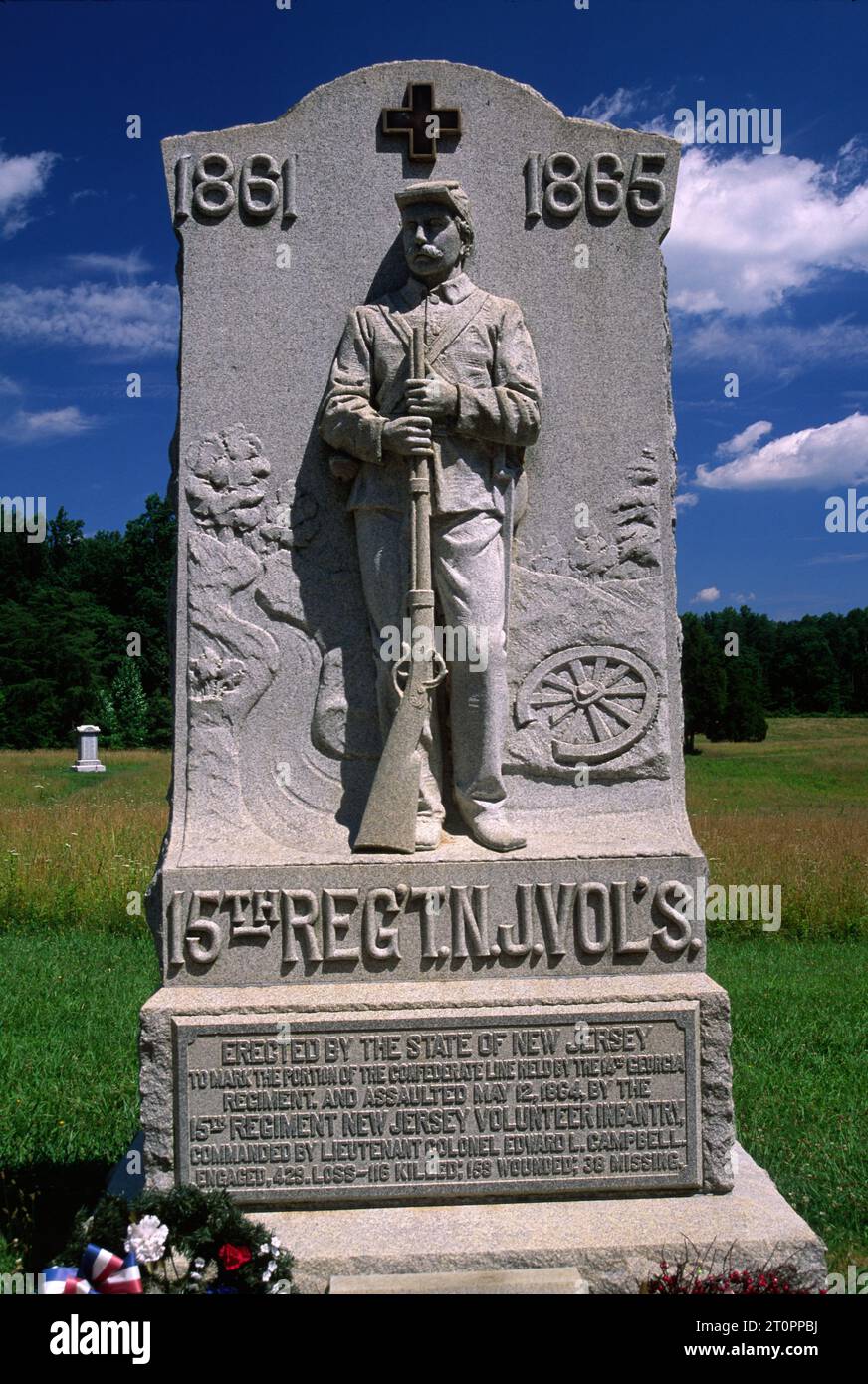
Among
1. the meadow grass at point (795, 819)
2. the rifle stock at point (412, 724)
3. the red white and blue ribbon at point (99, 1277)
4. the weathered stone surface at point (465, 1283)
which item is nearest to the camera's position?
the red white and blue ribbon at point (99, 1277)

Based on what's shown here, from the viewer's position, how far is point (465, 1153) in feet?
13.3

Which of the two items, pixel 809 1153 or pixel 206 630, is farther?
pixel 809 1153

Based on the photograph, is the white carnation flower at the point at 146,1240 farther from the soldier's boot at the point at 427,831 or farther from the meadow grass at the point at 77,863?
the meadow grass at the point at 77,863

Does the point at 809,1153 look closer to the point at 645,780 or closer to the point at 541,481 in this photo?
the point at 645,780

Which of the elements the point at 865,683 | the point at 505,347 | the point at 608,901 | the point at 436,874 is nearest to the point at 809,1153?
the point at 608,901

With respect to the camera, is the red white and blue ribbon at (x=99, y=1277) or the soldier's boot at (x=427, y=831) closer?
the red white and blue ribbon at (x=99, y=1277)

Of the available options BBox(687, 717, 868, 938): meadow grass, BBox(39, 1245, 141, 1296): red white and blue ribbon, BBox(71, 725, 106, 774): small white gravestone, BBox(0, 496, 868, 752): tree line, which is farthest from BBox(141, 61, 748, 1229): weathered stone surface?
BBox(0, 496, 868, 752): tree line

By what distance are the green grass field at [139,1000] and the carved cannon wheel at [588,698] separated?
1.99 metres

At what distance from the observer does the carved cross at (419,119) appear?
4.43m

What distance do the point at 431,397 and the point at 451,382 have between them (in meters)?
0.14

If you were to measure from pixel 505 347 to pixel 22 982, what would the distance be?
5982 millimetres

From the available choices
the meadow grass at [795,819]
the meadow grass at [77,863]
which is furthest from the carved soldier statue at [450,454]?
the meadow grass at [795,819]

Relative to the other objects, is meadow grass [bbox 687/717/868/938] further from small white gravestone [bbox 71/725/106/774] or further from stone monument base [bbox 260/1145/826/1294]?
small white gravestone [bbox 71/725/106/774]

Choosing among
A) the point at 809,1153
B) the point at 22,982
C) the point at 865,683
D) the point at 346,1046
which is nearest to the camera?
the point at 346,1046
